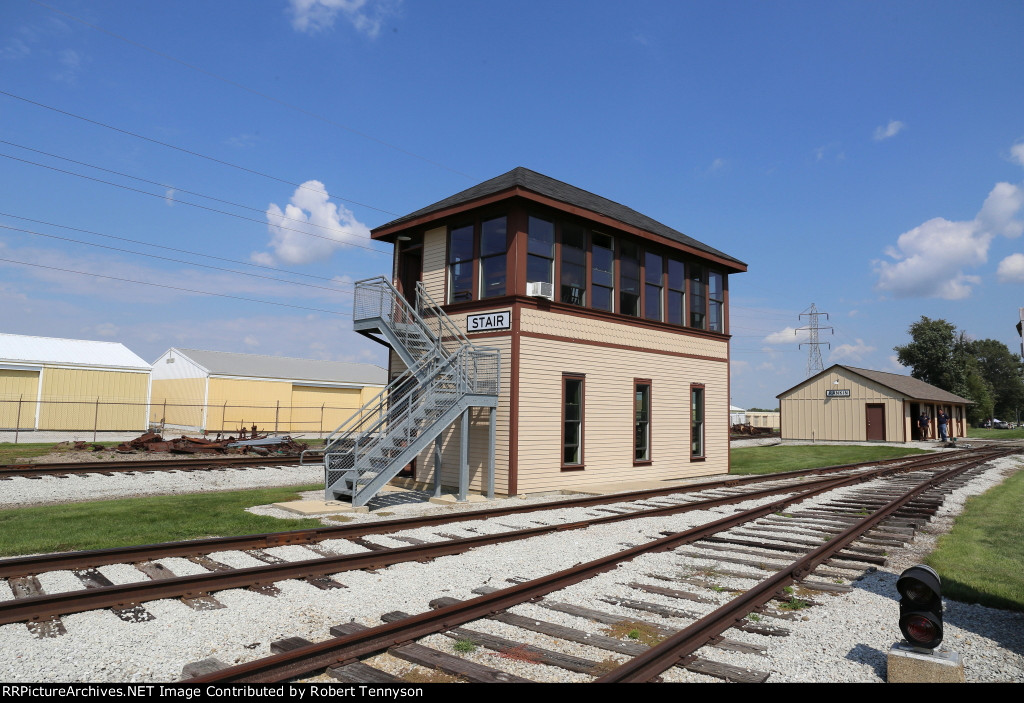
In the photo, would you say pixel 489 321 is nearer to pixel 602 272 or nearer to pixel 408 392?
pixel 408 392

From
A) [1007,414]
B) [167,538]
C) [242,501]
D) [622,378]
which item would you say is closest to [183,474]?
[242,501]

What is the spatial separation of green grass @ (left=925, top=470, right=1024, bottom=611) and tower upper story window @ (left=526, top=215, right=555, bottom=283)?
9.90m

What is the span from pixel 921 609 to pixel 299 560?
6571mm

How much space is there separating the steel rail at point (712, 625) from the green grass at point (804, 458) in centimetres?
1435

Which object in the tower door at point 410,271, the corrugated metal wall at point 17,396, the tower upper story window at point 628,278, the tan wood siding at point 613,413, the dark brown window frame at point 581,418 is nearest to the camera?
the tan wood siding at point 613,413

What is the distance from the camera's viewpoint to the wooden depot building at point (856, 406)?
43116 millimetres

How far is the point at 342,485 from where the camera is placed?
43.4 feet

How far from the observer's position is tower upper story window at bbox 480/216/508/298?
16.1 metres

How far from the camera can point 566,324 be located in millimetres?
16375

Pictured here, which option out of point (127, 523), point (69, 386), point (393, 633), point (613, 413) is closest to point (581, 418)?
point (613, 413)

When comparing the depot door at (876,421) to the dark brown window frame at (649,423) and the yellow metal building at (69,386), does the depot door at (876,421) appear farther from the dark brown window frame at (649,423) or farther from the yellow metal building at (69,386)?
the yellow metal building at (69,386)

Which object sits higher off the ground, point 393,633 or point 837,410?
point 837,410

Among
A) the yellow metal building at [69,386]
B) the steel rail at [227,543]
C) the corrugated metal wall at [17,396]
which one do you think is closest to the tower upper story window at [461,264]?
the steel rail at [227,543]

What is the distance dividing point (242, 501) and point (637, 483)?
10.2m
